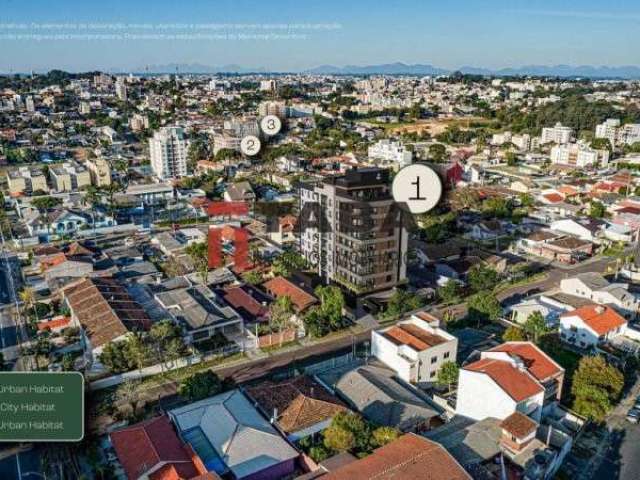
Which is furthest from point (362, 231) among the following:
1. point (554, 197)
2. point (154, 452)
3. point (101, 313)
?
point (554, 197)

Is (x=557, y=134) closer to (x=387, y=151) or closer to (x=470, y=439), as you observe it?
(x=387, y=151)

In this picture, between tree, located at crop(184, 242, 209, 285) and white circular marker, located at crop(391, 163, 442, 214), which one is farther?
tree, located at crop(184, 242, 209, 285)

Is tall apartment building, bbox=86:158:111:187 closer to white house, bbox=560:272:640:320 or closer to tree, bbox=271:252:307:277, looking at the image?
tree, bbox=271:252:307:277

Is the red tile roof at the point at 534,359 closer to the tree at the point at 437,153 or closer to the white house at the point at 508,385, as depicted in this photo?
the white house at the point at 508,385

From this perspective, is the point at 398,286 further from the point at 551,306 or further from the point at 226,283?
the point at 226,283

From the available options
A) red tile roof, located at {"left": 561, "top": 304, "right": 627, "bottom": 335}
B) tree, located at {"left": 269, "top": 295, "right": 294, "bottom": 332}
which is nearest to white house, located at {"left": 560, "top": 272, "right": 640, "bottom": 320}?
red tile roof, located at {"left": 561, "top": 304, "right": 627, "bottom": 335}

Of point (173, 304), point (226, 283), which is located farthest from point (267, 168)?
point (173, 304)
